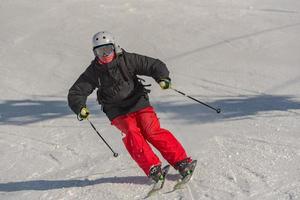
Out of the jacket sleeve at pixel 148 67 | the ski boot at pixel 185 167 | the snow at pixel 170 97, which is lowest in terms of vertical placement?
the snow at pixel 170 97

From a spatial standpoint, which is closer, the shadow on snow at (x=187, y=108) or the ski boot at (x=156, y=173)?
the ski boot at (x=156, y=173)

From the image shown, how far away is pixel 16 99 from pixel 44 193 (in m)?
4.89

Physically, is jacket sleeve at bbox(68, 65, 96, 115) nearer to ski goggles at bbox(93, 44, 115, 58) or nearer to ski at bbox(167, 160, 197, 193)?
ski goggles at bbox(93, 44, 115, 58)

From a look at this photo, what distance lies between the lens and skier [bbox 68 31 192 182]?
6.42 metres

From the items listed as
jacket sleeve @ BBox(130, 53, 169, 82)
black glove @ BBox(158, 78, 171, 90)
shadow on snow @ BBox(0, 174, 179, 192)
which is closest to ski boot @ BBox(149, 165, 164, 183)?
shadow on snow @ BBox(0, 174, 179, 192)

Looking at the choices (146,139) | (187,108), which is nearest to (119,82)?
(146,139)

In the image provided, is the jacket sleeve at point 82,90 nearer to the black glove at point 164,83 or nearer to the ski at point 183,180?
the black glove at point 164,83

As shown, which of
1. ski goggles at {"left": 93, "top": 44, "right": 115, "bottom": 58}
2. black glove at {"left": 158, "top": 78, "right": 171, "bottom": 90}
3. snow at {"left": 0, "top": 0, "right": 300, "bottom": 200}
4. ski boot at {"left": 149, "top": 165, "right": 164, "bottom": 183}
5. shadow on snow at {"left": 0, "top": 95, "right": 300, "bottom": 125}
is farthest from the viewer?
shadow on snow at {"left": 0, "top": 95, "right": 300, "bottom": 125}

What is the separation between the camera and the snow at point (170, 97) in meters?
6.90

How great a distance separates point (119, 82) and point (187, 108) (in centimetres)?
333

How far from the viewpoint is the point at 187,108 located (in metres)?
9.80

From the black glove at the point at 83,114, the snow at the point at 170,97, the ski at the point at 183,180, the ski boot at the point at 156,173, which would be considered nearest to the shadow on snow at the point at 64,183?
the snow at the point at 170,97

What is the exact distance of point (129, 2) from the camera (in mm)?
18656

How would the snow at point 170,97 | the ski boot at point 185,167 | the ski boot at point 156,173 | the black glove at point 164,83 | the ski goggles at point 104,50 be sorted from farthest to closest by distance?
the snow at point 170,97 < the black glove at point 164,83 < the ski goggles at point 104,50 < the ski boot at point 185,167 < the ski boot at point 156,173
